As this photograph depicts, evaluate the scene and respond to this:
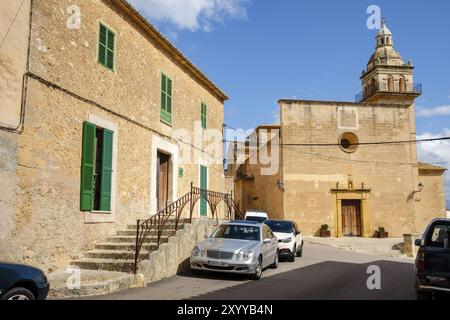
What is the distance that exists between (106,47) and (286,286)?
7.47m

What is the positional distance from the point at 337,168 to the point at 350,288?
64.8 ft

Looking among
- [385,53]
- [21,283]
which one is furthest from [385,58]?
[21,283]

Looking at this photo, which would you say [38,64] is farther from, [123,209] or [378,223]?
[378,223]

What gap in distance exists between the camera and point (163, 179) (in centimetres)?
1477

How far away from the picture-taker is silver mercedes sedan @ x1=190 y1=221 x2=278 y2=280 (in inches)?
407

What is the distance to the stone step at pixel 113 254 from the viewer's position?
9914 millimetres

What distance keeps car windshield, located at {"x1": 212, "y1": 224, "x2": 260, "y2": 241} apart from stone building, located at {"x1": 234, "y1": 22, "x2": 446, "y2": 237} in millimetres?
15978

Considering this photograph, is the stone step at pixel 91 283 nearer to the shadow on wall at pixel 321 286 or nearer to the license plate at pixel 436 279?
the shadow on wall at pixel 321 286

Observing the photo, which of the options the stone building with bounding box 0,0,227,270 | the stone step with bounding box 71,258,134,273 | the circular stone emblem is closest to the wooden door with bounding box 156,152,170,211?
the stone building with bounding box 0,0,227,270

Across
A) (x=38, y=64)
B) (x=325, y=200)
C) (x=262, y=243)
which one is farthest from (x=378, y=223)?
(x=38, y=64)

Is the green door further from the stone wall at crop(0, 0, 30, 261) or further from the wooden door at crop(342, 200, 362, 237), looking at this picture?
the wooden door at crop(342, 200, 362, 237)

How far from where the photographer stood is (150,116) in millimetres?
13594

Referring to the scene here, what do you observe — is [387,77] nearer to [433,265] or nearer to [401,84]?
[401,84]

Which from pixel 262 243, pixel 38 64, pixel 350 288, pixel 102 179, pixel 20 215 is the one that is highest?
pixel 38 64
